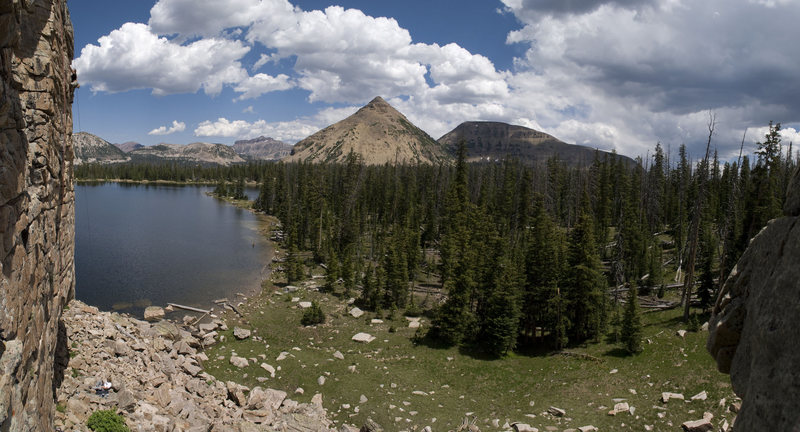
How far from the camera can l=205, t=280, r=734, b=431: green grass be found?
19.7 m

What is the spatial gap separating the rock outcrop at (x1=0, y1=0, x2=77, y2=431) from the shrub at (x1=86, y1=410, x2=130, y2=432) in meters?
1.86

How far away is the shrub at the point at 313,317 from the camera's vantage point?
112ft

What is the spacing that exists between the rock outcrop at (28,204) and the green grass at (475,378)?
13372mm

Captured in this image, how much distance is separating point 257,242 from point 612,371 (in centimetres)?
6193

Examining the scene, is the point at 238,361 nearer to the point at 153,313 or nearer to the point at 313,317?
the point at 313,317

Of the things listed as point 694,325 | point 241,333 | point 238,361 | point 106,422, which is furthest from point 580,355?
point 106,422

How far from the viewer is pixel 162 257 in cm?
5838

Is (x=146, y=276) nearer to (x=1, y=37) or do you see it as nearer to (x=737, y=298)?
(x=1, y=37)

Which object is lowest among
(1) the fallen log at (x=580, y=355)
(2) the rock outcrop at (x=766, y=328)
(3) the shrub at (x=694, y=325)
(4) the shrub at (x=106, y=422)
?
(1) the fallen log at (x=580, y=355)

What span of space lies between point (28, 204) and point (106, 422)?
7.81 metres

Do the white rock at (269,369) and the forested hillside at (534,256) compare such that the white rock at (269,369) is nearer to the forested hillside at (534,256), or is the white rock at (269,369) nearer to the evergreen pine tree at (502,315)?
the forested hillside at (534,256)

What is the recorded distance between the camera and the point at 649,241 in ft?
178

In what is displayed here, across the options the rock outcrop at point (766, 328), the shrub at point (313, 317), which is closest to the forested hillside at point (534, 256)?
the shrub at point (313, 317)

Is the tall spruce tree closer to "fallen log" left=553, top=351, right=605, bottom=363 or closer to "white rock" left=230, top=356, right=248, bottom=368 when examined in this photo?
"fallen log" left=553, top=351, right=605, bottom=363
